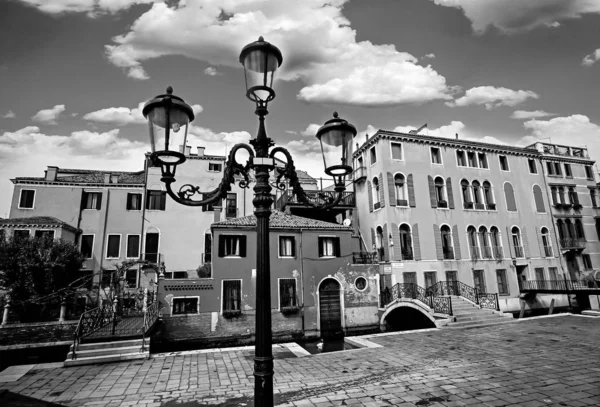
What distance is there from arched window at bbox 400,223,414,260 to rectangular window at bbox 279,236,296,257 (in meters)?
7.29

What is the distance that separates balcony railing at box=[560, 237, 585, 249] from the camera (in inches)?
978

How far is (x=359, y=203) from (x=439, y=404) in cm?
1960

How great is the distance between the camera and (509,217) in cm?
2386

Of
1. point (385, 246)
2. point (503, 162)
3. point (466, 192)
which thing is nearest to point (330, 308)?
point (385, 246)

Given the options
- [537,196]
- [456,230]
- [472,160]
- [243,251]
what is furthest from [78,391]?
[537,196]

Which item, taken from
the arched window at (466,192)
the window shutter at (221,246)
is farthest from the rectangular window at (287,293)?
the arched window at (466,192)

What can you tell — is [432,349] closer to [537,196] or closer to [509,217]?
[509,217]

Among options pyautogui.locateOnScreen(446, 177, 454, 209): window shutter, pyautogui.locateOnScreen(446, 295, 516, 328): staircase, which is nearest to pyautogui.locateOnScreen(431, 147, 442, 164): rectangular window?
pyautogui.locateOnScreen(446, 177, 454, 209): window shutter

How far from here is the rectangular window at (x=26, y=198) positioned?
72.3ft

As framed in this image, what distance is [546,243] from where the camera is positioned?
2469cm

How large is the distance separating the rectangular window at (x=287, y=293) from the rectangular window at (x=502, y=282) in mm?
14611

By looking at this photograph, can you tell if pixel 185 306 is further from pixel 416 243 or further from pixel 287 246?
pixel 416 243

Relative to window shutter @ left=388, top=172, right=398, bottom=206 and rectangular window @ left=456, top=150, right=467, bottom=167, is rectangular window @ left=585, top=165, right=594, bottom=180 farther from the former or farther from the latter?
window shutter @ left=388, top=172, right=398, bottom=206

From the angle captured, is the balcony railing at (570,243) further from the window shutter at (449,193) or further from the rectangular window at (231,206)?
the rectangular window at (231,206)
